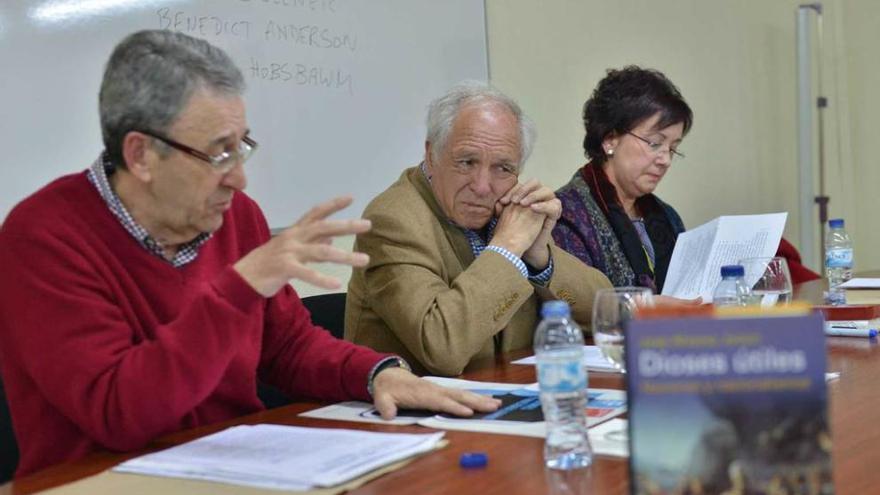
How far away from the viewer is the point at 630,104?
3000 mm

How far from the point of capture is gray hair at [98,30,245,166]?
1381 mm

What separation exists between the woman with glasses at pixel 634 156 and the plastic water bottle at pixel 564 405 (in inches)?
65.5

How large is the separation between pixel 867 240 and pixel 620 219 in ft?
11.1

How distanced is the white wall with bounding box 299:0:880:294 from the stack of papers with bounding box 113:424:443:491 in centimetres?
175

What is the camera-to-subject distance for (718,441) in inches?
29.3

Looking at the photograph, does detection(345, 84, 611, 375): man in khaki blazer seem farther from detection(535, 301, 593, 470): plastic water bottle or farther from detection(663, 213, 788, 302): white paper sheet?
detection(535, 301, 593, 470): plastic water bottle

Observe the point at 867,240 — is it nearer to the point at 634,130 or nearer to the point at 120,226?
the point at 634,130

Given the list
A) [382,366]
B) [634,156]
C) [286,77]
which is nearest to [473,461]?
[382,366]

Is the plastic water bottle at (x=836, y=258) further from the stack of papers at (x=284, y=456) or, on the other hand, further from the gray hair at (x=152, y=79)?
the gray hair at (x=152, y=79)

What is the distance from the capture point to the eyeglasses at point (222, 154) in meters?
1.40

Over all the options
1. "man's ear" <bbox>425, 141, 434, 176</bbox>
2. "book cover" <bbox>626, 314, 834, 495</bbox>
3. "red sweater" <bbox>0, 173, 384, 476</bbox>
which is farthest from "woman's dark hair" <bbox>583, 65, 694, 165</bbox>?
"book cover" <bbox>626, 314, 834, 495</bbox>

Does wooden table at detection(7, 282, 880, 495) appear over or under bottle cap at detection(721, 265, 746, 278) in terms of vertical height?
under

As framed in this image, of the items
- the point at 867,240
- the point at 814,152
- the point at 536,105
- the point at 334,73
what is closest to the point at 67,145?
the point at 334,73

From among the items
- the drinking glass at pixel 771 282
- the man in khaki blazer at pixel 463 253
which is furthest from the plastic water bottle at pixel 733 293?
the man in khaki blazer at pixel 463 253
